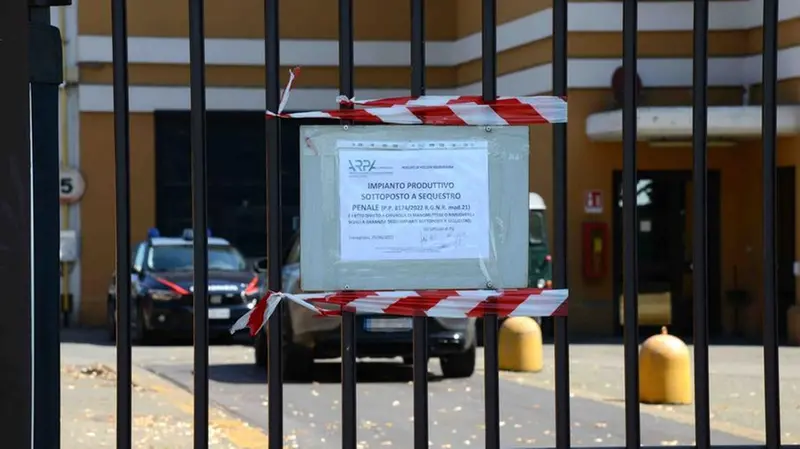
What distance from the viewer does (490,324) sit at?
4879 mm

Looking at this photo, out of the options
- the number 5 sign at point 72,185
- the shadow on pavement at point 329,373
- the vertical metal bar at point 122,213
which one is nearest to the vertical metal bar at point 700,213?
the vertical metal bar at point 122,213

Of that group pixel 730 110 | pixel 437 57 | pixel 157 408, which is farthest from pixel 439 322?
pixel 437 57

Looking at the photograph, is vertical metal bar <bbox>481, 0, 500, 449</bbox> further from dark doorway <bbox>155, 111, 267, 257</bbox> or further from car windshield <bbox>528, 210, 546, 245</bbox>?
dark doorway <bbox>155, 111, 267, 257</bbox>

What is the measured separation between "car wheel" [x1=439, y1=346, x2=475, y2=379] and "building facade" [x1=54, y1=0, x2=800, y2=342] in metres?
6.35

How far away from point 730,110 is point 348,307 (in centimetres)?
1743

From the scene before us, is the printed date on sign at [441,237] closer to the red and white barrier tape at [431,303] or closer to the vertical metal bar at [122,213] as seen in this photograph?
the red and white barrier tape at [431,303]

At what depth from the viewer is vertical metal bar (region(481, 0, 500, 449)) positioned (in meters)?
4.79

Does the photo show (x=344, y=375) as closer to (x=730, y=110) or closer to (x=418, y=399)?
(x=418, y=399)

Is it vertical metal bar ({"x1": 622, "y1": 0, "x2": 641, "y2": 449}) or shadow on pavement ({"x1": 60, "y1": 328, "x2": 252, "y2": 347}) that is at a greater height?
vertical metal bar ({"x1": 622, "y1": 0, "x2": 641, "y2": 449})

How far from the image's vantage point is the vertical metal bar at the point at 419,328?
4770mm

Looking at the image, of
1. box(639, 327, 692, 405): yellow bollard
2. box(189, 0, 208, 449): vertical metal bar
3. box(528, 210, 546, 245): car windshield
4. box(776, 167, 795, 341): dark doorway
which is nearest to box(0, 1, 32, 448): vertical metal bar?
box(189, 0, 208, 449): vertical metal bar

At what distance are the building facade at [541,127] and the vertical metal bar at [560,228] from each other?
16535 millimetres

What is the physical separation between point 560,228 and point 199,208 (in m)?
1.21

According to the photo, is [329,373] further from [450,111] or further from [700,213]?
[450,111]
